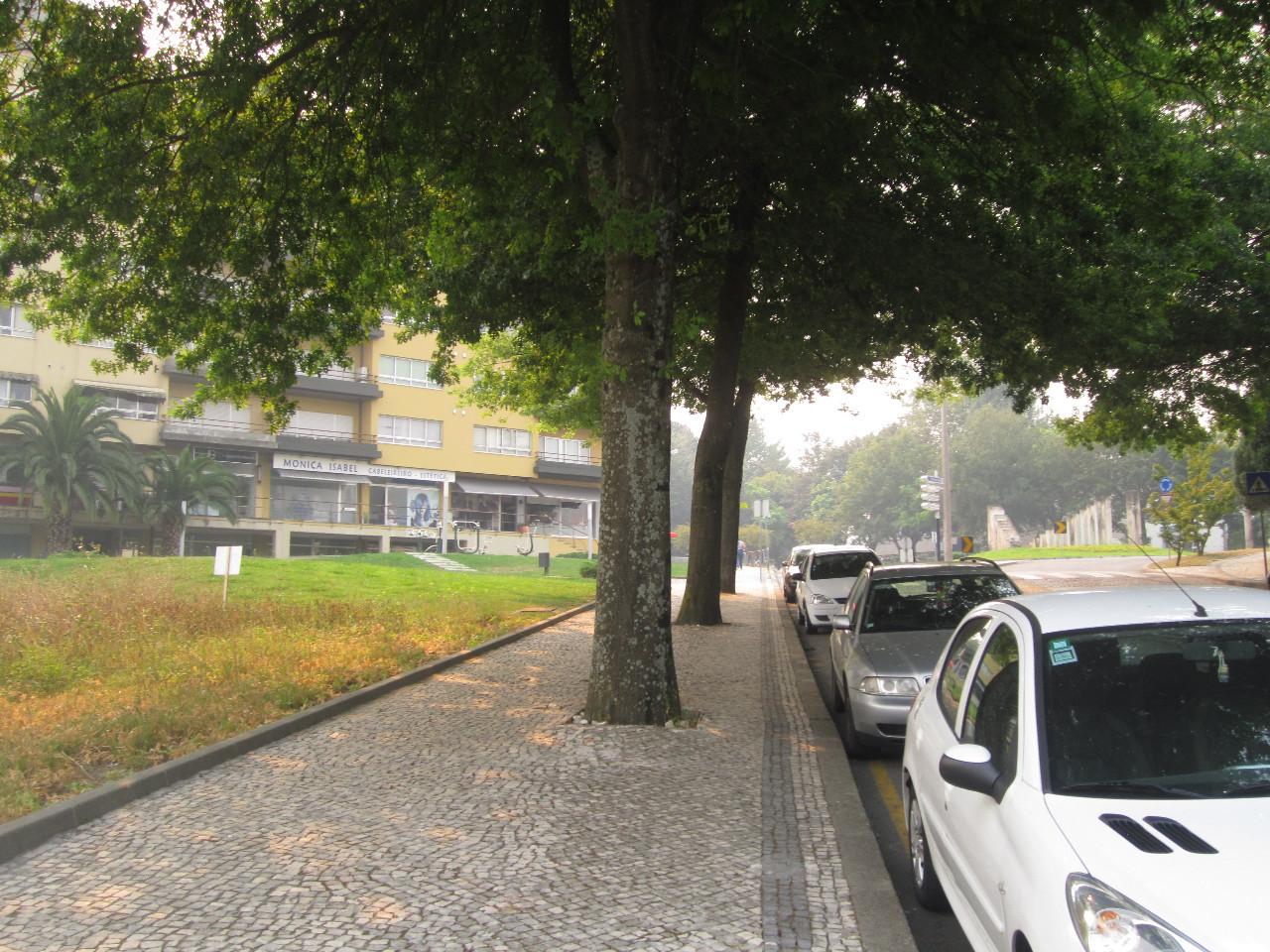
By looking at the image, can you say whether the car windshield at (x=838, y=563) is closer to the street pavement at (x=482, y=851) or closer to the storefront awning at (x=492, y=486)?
the street pavement at (x=482, y=851)

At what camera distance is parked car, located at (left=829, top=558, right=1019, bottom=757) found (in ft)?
23.6

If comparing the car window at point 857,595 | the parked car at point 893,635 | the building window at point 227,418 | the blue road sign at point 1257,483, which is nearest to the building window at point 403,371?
the building window at point 227,418

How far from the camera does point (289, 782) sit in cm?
616

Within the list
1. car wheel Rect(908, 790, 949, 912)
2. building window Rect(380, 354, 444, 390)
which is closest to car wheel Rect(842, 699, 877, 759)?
car wheel Rect(908, 790, 949, 912)

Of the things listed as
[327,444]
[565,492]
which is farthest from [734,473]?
[565,492]

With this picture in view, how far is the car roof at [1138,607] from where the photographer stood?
3.59 meters

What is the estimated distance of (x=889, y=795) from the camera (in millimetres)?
6652

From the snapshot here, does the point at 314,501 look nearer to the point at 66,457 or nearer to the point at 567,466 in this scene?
the point at 66,457

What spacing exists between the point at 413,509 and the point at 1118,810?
53483mm

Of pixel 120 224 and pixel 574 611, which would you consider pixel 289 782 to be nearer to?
pixel 120 224

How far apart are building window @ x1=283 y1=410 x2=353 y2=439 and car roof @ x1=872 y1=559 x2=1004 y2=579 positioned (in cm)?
4659

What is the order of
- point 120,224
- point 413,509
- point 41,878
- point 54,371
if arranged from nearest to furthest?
point 41,878 < point 120,224 < point 54,371 < point 413,509

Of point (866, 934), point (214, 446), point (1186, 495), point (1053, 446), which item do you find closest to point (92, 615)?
point (866, 934)

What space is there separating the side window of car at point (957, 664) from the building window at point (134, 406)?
161 feet
